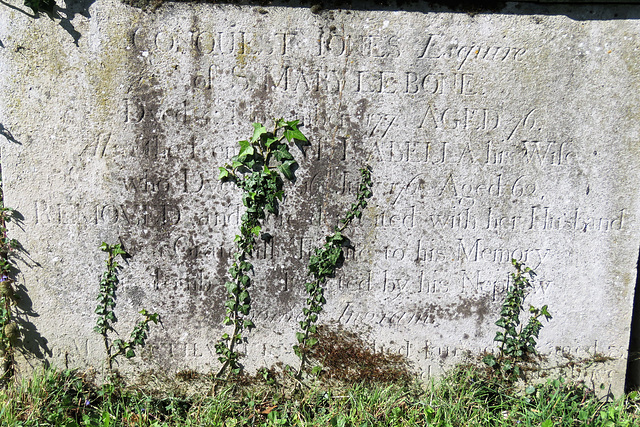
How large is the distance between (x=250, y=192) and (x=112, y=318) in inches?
47.1

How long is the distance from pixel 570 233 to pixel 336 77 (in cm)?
173

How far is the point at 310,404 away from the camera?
3178 mm

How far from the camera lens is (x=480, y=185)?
3.08 metres

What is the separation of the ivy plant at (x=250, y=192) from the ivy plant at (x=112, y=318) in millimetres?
487

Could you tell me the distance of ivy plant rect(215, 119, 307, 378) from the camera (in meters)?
3.02

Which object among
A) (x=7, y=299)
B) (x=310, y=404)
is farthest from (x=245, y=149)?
(x=7, y=299)

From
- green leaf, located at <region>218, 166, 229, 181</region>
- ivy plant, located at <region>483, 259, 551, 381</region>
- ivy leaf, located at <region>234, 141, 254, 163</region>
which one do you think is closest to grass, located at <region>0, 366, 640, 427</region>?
ivy plant, located at <region>483, 259, 551, 381</region>

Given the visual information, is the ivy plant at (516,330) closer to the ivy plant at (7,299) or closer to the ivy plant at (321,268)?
the ivy plant at (321,268)

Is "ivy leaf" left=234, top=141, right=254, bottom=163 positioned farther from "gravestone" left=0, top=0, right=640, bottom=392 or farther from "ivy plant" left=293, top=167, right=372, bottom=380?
"ivy plant" left=293, top=167, right=372, bottom=380

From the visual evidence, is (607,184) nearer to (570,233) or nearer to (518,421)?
(570,233)

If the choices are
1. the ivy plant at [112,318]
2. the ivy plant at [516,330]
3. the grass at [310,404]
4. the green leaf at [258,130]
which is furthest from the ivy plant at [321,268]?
the ivy plant at [516,330]

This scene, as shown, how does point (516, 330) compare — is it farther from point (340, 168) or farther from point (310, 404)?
point (340, 168)

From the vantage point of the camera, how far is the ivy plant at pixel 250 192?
9.89 feet

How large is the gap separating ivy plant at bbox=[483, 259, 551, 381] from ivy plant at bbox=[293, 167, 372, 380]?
105cm
